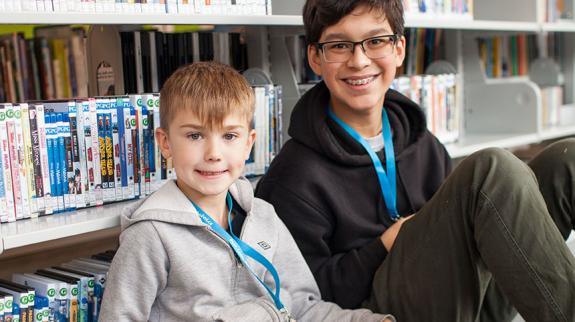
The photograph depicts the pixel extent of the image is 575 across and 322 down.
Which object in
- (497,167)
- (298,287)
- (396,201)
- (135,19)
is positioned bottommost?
(298,287)

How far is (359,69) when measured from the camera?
1.54 metres

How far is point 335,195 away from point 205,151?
14.3 inches

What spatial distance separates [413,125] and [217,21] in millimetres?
512

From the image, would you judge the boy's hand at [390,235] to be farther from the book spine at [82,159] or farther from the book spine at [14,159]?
the book spine at [14,159]

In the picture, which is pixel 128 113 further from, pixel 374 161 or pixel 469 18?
pixel 469 18

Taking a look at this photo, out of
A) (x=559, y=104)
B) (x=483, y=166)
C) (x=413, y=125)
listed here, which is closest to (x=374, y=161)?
(x=413, y=125)

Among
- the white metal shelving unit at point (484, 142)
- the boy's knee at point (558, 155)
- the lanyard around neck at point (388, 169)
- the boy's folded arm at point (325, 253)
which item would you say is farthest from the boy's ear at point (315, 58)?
the white metal shelving unit at point (484, 142)

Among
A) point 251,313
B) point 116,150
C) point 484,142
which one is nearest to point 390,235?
point 251,313

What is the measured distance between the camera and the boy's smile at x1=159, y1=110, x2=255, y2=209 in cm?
126

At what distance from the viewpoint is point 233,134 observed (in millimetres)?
1293

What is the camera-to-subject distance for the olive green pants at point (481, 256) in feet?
3.99

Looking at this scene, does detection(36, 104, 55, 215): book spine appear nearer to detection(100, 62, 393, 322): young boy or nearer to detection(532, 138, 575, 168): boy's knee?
detection(100, 62, 393, 322): young boy

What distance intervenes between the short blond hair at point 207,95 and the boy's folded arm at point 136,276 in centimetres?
21

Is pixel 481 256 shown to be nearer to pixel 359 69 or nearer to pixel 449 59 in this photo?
pixel 359 69
